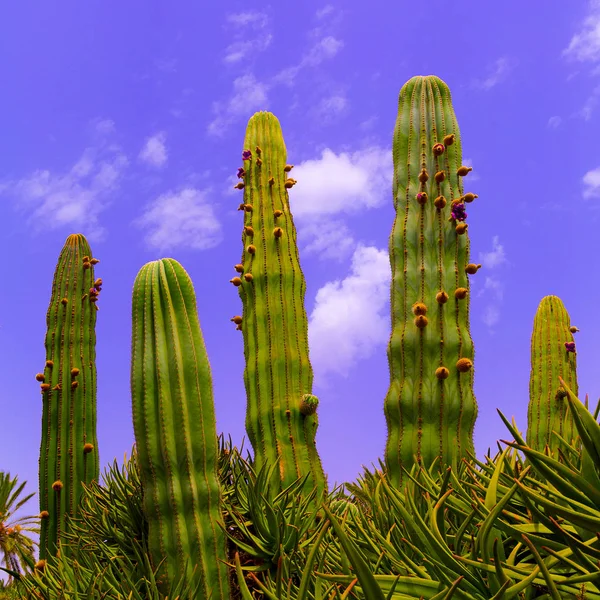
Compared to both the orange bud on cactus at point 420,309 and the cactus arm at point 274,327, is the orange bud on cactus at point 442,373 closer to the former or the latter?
the orange bud on cactus at point 420,309

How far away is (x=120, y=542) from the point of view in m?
4.21

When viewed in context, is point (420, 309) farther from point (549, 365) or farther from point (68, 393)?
point (68, 393)

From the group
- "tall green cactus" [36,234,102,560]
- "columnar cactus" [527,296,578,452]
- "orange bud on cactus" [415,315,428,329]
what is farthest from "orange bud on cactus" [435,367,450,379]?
"tall green cactus" [36,234,102,560]

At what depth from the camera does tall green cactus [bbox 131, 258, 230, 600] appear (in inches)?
145

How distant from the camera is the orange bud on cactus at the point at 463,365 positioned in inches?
192

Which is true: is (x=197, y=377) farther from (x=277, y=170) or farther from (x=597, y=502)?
(x=277, y=170)

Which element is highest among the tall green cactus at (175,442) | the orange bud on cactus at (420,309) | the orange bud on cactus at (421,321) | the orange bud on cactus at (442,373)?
the orange bud on cactus at (420,309)

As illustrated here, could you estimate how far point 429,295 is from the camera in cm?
509

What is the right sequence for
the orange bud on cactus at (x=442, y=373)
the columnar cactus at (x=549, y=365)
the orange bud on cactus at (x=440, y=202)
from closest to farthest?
the orange bud on cactus at (x=442, y=373) → the orange bud on cactus at (x=440, y=202) → the columnar cactus at (x=549, y=365)

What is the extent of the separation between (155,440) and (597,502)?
8.45ft

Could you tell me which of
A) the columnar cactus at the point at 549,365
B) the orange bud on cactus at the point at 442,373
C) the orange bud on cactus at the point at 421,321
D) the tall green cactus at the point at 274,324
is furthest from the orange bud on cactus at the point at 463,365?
the columnar cactus at the point at 549,365

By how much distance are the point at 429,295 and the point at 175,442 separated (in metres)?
2.28

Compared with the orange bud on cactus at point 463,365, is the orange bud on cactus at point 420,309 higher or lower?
higher

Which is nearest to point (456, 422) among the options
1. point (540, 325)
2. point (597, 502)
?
point (597, 502)
